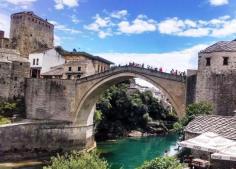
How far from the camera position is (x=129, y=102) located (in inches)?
2311

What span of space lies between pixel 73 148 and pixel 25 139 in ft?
19.0

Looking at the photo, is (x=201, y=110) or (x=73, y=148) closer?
(x=201, y=110)

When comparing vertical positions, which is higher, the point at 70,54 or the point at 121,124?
the point at 70,54

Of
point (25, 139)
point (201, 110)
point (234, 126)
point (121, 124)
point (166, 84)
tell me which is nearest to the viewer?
point (234, 126)

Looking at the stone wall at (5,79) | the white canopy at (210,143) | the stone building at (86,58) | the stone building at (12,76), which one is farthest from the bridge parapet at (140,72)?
the white canopy at (210,143)

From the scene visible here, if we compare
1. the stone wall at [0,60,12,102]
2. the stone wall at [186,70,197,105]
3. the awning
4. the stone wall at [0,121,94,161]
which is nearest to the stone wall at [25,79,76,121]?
the stone wall at [0,121,94,161]

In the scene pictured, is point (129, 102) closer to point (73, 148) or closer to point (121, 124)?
point (121, 124)

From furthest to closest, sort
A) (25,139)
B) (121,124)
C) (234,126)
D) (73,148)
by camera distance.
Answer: (121,124) < (73,148) < (25,139) < (234,126)

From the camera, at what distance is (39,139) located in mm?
38625

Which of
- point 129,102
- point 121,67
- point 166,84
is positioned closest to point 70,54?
point 129,102

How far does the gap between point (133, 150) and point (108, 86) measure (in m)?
9.20

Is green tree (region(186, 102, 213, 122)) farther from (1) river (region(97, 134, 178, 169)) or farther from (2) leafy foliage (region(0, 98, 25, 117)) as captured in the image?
(2) leafy foliage (region(0, 98, 25, 117))

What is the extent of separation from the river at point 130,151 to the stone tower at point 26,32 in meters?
19.5

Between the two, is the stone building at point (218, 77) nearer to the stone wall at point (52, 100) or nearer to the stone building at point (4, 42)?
the stone wall at point (52, 100)
